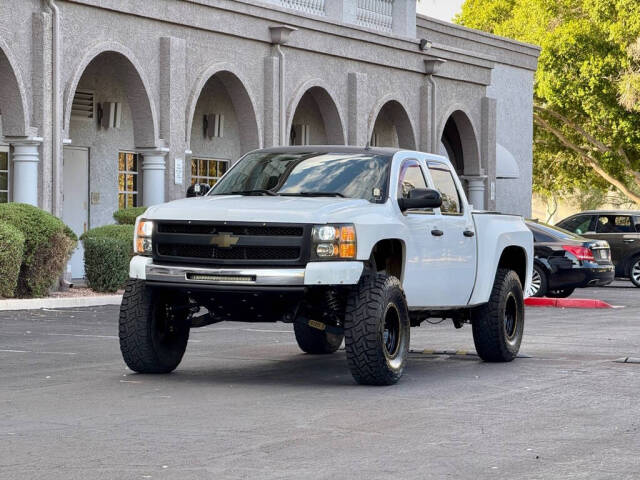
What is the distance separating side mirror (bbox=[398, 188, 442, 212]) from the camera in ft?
39.3

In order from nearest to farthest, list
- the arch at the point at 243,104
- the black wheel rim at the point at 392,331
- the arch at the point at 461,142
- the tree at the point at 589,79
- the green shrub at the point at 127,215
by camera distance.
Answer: the black wheel rim at the point at 392,331 → the green shrub at the point at 127,215 → the arch at the point at 243,104 → the arch at the point at 461,142 → the tree at the point at 589,79

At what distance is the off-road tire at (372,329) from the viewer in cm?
1093

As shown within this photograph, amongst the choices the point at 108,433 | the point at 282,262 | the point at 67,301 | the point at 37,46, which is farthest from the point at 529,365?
the point at 37,46

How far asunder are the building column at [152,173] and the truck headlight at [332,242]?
550 inches

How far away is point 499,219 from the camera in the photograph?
1409 cm

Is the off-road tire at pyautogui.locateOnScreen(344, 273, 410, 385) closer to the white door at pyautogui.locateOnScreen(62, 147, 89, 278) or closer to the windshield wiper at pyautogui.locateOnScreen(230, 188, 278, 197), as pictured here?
the windshield wiper at pyautogui.locateOnScreen(230, 188, 278, 197)

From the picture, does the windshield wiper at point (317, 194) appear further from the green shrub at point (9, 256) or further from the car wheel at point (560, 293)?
the car wheel at point (560, 293)

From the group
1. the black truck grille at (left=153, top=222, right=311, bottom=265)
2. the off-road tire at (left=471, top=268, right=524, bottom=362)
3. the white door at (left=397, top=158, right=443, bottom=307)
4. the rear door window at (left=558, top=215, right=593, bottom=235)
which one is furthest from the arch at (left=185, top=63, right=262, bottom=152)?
the black truck grille at (left=153, top=222, right=311, bottom=265)

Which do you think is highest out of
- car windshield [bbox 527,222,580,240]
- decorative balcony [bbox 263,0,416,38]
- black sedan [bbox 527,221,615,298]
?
decorative balcony [bbox 263,0,416,38]

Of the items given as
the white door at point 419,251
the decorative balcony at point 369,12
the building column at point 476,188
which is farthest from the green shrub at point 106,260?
the building column at point 476,188

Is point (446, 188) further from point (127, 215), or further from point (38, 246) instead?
point (127, 215)

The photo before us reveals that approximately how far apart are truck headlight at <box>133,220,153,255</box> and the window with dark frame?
492 inches

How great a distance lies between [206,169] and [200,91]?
11.7 ft

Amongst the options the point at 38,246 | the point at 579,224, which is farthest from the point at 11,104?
the point at 579,224
